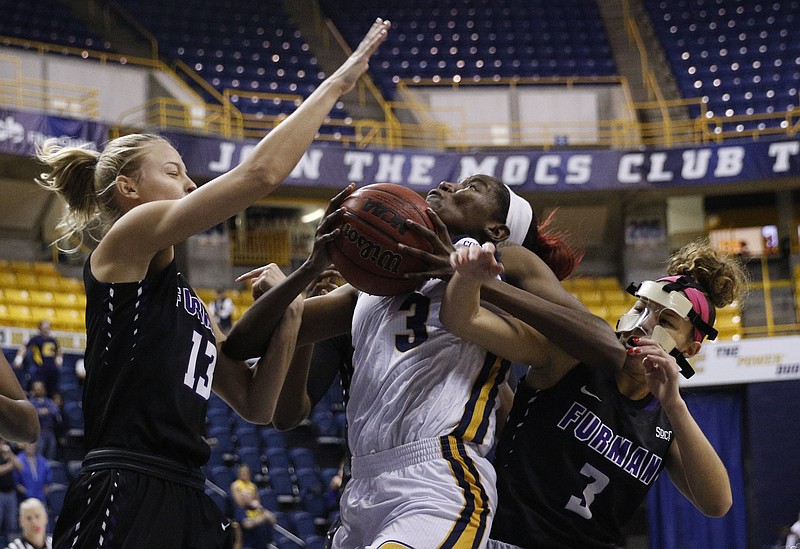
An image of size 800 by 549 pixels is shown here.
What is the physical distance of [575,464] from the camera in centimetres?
367

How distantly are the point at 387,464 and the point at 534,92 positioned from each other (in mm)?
18381

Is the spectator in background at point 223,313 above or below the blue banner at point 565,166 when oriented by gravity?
below

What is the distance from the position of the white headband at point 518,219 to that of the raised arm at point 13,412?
1596 millimetres

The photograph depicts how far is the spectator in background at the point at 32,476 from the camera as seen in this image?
9.80 meters

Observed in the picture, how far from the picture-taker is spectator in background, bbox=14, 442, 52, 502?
980 centimetres

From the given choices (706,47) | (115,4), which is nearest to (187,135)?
(115,4)

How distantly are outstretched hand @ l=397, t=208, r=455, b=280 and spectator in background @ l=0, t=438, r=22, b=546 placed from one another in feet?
24.4

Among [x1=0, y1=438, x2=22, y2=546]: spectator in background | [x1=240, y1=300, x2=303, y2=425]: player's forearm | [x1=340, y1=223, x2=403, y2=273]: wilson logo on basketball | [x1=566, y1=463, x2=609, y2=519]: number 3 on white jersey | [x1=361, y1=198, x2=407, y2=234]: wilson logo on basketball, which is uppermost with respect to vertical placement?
[x1=361, y1=198, x2=407, y2=234]: wilson logo on basketball

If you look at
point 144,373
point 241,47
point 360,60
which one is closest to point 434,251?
point 360,60

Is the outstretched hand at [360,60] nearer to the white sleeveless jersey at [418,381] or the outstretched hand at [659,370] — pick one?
the white sleeveless jersey at [418,381]

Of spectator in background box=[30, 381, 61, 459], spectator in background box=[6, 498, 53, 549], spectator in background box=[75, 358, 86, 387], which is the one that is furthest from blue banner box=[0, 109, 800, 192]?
spectator in background box=[6, 498, 53, 549]

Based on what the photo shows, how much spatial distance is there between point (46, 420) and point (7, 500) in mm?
1580

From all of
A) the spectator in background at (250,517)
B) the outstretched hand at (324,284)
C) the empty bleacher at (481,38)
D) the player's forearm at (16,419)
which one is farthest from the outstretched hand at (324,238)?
the empty bleacher at (481,38)

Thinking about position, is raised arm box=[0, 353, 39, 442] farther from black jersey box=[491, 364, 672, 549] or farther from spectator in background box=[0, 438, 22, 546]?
spectator in background box=[0, 438, 22, 546]
